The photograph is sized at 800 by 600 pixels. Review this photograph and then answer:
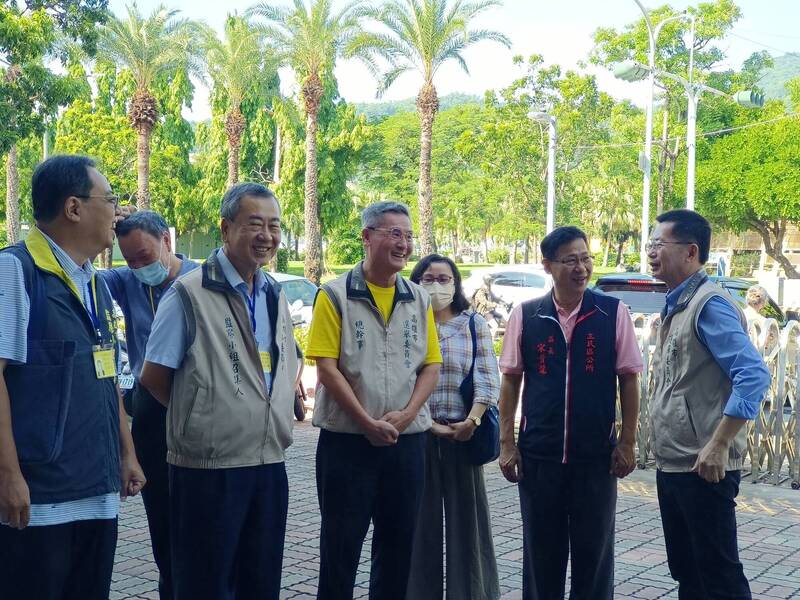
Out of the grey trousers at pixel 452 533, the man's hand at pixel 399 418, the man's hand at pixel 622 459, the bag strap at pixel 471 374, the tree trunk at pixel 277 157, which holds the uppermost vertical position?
the tree trunk at pixel 277 157

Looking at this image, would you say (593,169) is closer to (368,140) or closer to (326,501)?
(368,140)

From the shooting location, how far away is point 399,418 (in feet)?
14.0

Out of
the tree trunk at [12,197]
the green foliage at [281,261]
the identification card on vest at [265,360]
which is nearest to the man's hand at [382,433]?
the identification card on vest at [265,360]

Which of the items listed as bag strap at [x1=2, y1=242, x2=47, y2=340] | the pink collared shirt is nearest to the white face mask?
the pink collared shirt

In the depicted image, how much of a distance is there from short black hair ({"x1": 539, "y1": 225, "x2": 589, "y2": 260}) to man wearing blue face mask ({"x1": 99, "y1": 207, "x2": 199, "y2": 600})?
70.4 inches

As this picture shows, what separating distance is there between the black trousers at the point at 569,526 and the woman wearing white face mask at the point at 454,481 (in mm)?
485

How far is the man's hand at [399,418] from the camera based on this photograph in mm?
4250

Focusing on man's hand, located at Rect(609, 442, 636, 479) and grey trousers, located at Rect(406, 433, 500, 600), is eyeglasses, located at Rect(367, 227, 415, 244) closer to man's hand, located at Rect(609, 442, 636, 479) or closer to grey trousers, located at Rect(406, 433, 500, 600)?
grey trousers, located at Rect(406, 433, 500, 600)

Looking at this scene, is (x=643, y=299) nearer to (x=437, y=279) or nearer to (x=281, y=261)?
(x=437, y=279)

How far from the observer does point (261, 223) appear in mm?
3900

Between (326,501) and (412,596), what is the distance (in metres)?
0.94

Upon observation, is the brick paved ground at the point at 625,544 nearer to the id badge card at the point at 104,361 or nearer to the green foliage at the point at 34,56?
the id badge card at the point at 104,361

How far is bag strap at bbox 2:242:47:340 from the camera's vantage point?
3.13m

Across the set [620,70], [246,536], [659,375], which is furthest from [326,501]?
[620,70]
